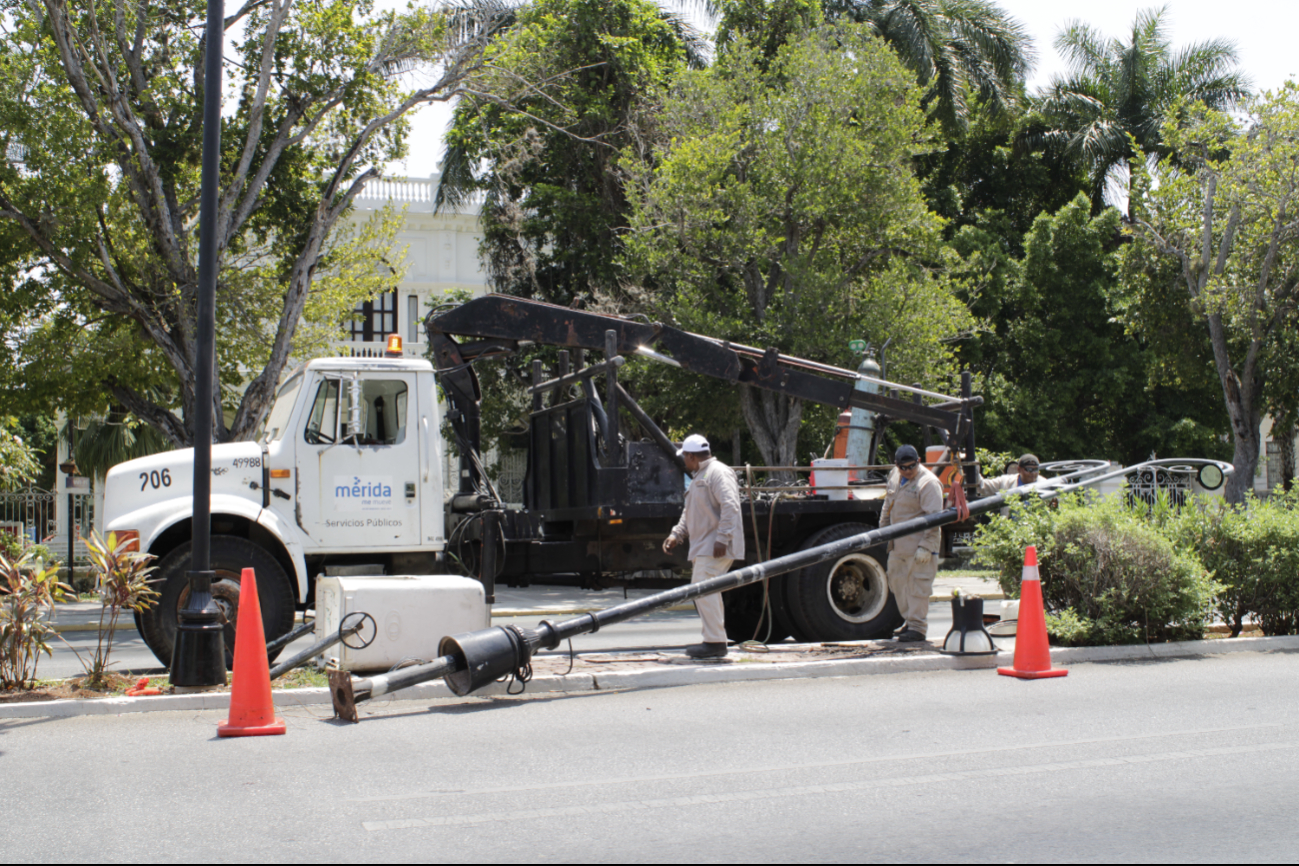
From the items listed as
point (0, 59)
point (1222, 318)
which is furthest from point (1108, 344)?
point (0, 59)

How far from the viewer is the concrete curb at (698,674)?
7414 millimetres

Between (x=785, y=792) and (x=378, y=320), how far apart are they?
110 ft

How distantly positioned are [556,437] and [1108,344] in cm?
2518

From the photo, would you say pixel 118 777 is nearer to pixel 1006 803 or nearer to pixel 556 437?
pixel 1006 803

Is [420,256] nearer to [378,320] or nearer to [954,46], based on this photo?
[378,320]

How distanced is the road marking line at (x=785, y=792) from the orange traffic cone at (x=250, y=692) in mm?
2240

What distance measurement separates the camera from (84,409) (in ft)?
65.7

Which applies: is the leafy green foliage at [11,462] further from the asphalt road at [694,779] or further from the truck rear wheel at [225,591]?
the asphalt road at [694,779]

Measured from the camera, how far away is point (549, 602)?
18000mm

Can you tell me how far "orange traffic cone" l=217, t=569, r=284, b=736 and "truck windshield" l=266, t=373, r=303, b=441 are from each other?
317cm

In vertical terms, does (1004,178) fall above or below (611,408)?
above

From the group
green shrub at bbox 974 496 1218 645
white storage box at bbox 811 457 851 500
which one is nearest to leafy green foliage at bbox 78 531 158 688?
white storage box at bbox 811 457 851 500

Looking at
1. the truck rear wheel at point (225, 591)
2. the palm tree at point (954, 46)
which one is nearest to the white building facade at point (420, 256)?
the palm tree at point (954, 46)

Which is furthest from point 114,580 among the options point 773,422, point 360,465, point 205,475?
point 773,422
